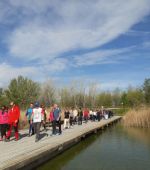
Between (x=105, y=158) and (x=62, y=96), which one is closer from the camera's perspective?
(x=105, y=158)

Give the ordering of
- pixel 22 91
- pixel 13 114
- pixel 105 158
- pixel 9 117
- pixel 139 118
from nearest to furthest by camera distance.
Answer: pixel 105 158 < pixel 13 114 < pixel 9 117 < pixel 139 118 < pixel 22 91

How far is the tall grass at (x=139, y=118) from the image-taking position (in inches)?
1094

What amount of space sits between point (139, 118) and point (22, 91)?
2732 cm

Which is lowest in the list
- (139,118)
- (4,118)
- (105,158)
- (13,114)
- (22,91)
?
(105,158)

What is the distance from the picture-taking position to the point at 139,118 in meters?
29.1

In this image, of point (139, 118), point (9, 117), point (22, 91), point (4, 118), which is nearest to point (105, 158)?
point (9, 117)

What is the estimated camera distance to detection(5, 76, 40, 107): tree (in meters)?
50.9

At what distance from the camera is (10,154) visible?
426 inches

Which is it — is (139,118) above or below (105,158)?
above

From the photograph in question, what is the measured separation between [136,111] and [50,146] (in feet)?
62.0

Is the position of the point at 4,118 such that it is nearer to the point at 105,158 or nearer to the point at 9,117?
the point at 9,117

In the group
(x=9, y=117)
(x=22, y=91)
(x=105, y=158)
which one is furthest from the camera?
(x=22, y=91)

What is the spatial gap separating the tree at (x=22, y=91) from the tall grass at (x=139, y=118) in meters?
23.5

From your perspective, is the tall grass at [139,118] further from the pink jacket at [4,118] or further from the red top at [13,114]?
the pink jacket at [4,118]
